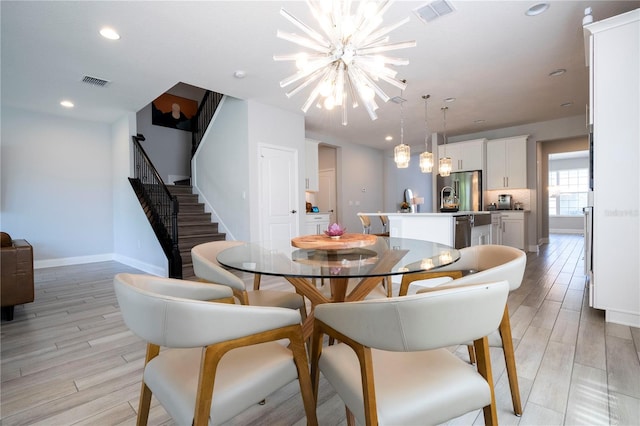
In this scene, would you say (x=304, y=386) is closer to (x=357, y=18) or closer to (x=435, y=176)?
(x=357, y=18)

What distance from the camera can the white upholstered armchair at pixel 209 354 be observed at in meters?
0.88

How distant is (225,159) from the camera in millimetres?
5449

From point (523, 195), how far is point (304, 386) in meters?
7.43

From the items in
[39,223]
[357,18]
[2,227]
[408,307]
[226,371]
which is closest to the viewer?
[408,307]

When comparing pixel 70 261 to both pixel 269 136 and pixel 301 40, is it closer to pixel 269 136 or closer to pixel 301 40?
pixel 269 136

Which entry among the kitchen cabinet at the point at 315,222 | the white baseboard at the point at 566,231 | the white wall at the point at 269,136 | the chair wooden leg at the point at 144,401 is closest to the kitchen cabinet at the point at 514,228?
the kitchen cabinet at the point at 315,222

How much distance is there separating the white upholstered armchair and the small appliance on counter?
279 inches

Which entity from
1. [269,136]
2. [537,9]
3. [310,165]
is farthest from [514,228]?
[269,136]

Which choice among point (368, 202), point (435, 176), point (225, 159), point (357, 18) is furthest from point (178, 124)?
point (357, 18)

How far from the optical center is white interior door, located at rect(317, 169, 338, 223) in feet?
26.2

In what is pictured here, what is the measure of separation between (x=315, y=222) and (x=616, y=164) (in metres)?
4.84

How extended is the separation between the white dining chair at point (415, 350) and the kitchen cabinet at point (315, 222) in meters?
5.08

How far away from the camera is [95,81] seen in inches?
164

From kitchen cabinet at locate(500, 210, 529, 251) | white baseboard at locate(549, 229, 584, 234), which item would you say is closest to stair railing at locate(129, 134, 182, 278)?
kitchen cabinet at locate(500, 210, 529, 251)
